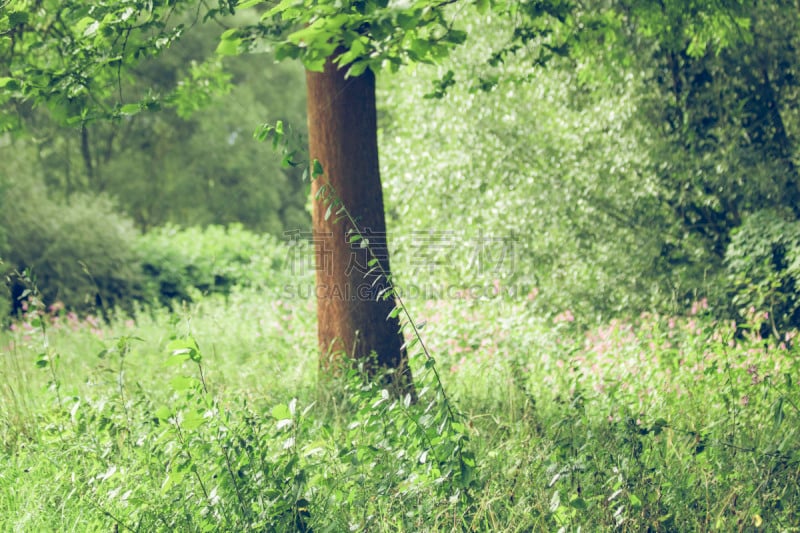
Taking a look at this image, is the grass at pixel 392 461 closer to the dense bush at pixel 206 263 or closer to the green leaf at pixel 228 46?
the green leaf at pixel 228 46

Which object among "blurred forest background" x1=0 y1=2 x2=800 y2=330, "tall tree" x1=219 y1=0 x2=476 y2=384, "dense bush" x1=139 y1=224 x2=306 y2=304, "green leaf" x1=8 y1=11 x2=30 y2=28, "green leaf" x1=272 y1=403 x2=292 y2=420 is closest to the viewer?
"green leaf" x1=272 y1=403 x2=292 y2=420

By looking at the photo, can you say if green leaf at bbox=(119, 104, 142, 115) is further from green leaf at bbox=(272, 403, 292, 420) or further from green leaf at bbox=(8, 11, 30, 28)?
green leaf at bbox=(272, 403, 292, 420)

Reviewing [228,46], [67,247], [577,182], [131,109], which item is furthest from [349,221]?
[67,247]

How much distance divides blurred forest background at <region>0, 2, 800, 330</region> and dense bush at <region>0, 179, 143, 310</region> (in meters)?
0.03

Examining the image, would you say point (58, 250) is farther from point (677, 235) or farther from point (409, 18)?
point (409, 18)

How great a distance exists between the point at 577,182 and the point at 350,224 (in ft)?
14.7

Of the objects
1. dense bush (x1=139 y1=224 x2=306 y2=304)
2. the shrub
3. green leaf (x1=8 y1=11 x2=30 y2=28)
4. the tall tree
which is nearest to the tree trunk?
the tall tree

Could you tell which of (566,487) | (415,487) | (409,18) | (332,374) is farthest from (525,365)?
(409,18)

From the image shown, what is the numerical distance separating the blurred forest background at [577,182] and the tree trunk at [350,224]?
0.85 metres

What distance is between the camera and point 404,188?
10828 millimetres

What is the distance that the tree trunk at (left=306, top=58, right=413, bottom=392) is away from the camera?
508 cm

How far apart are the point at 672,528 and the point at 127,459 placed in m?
2.79

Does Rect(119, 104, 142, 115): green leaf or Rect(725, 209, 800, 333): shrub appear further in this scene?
Rect(725, 209, 800, 333): shrub

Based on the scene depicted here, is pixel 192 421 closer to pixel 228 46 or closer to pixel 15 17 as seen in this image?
pixel 228 46
